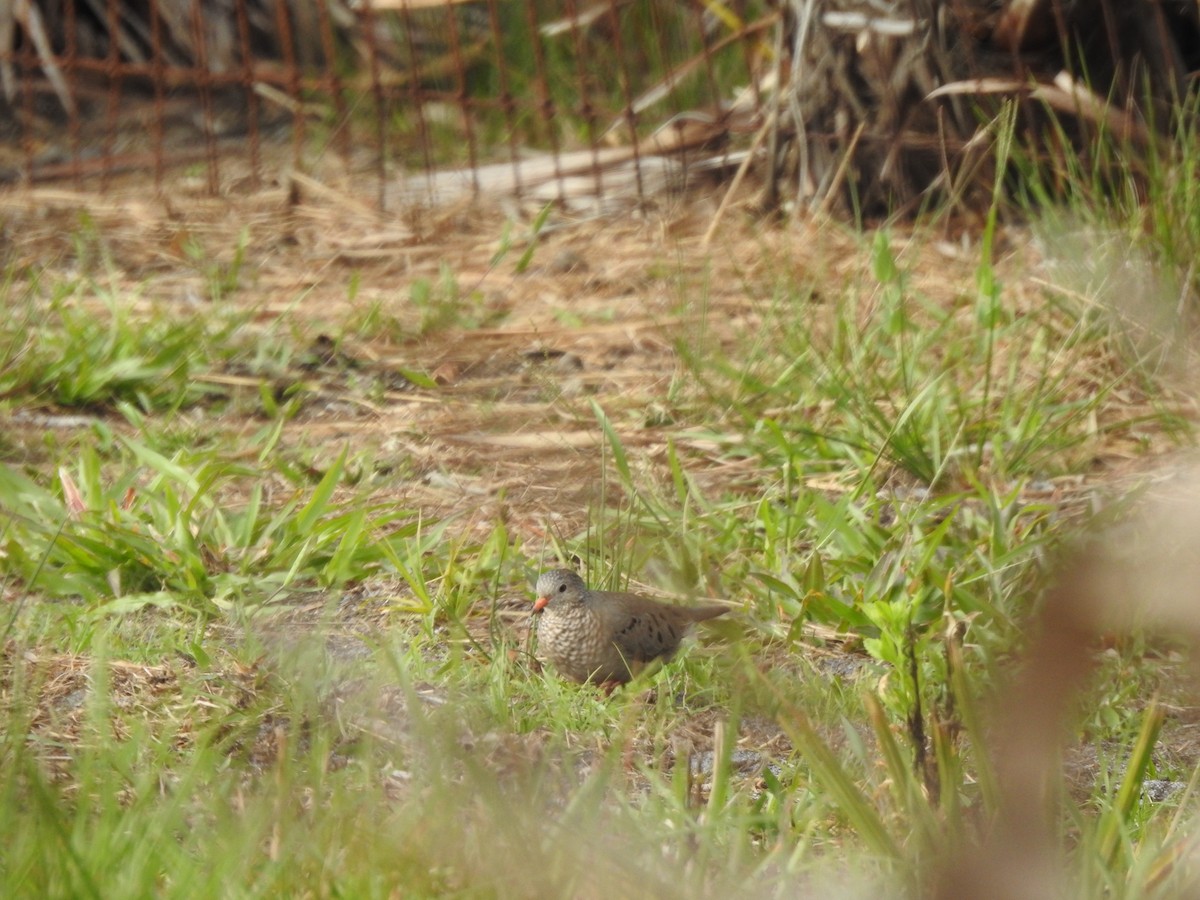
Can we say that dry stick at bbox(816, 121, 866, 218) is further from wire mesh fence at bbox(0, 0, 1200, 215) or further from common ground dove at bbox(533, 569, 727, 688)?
common ground dove at bbox(533, 569, 727, 688)

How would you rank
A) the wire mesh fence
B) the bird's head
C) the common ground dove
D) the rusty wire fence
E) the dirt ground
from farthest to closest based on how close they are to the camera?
the rusty wire fence < the wire mesh fence < the dirt ground < the bird's head < the common ground dove

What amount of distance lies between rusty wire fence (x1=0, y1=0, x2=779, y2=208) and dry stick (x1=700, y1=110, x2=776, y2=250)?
17 centimetres

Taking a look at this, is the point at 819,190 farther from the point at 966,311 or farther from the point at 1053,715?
the point at 1053,715

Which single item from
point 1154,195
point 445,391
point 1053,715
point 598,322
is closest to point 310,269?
point 598,322

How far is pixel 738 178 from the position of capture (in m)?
5.25

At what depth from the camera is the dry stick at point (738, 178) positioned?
510 cm

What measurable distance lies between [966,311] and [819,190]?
103 cm

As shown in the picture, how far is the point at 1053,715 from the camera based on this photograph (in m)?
0.82

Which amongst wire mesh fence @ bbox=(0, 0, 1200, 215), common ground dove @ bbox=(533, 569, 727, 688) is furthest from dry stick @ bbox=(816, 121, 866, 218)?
common ground dove @ bbox=(533, 569, 727, 688)

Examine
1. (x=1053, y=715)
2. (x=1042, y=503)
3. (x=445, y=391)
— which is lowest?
(x=1042, y=503)

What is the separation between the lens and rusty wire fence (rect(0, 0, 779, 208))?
562 cm

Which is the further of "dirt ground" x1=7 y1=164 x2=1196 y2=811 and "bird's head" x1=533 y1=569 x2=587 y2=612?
"dirt ground" x1=7 y1=164 x2=1196 y2=811

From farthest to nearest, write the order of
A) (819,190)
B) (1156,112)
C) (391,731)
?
(819,190) → (1156,112) → (391,731)

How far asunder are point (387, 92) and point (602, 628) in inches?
151
